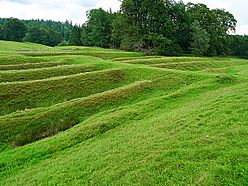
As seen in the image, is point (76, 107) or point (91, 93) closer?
point (76, 107)

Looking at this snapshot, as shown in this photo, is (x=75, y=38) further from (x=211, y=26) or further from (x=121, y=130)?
(x=121, y=130)

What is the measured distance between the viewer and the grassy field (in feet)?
31.4

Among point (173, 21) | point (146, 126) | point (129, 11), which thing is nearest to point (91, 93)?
point (146, 126)

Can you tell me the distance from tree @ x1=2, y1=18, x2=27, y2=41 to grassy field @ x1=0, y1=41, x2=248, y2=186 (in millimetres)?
85637

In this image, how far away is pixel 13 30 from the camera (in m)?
108

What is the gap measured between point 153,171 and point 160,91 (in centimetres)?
1429

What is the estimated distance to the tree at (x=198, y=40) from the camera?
70688 mm

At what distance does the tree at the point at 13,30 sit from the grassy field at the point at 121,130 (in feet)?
281

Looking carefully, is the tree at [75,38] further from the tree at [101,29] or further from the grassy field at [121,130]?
the grassy field at [121,130]

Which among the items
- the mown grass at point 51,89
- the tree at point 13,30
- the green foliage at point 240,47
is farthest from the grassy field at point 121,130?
the tree at point 13,30

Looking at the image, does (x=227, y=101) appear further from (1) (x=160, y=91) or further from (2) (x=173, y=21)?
Result: (2) (x=173, y=21)

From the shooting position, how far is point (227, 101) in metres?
16.8

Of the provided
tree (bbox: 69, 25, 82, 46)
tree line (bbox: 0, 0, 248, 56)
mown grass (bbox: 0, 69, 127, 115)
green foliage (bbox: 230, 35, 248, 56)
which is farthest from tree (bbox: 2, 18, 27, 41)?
mown grass (bbox: 0, 69, 127, 115)

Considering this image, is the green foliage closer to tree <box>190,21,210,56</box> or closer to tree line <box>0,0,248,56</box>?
tree line <box>0,0,248,56</box>
